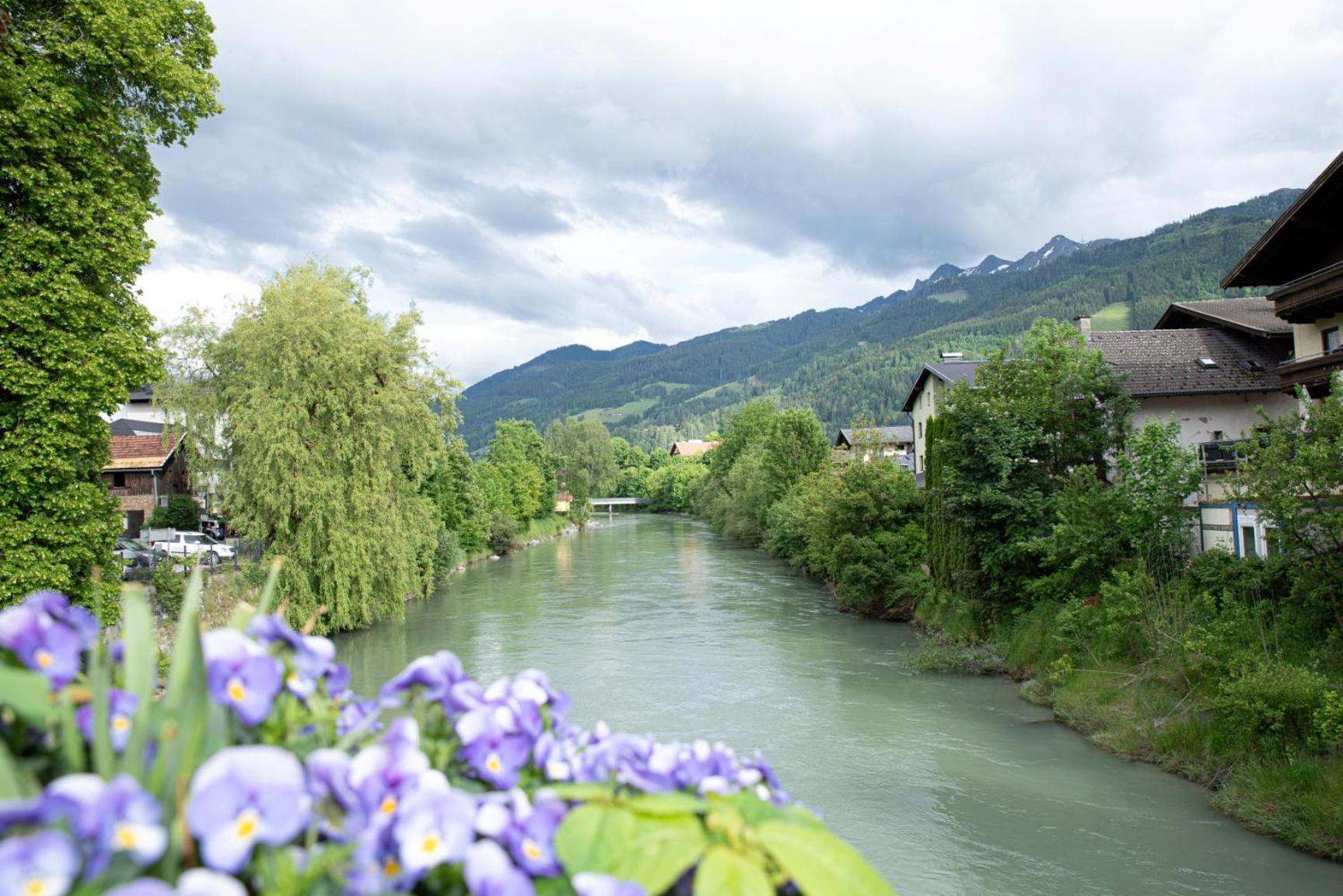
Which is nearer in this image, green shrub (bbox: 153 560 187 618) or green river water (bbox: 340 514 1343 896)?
green river water (bbox: 340 514 1343 896)

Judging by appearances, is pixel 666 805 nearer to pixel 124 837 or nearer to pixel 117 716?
pixel 124 837

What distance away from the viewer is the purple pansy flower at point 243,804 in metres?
1.09

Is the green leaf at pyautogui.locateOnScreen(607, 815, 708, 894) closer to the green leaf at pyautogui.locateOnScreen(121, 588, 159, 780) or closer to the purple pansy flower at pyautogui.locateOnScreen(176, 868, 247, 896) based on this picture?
the purple pansy flower at pyautogui.locateOnScreen(176, 868, 247, 896)

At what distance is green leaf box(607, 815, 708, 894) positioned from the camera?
1.27m

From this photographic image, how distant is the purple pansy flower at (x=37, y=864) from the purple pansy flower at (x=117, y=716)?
31 centimetres

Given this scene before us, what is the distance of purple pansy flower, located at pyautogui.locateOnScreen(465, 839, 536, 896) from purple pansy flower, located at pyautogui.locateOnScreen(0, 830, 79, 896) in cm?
49

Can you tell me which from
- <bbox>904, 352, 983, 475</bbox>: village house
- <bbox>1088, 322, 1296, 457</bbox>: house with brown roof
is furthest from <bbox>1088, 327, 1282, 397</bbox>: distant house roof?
<bbox>904, 352, 983, 475</bbox>: village house

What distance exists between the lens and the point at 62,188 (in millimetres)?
12492

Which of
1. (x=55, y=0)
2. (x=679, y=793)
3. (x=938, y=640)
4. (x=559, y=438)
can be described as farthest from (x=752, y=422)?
(x=679, y=793)

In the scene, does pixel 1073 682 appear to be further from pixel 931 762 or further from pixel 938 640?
pixel 938 640

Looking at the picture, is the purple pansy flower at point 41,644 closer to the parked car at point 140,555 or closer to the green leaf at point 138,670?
the green leaf at point 138,670

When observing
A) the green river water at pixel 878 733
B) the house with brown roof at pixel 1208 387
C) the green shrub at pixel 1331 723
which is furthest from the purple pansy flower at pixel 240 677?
the house with brown roof at pixel 1208 387

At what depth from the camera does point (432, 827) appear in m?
1.26

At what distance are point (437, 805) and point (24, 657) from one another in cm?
71
